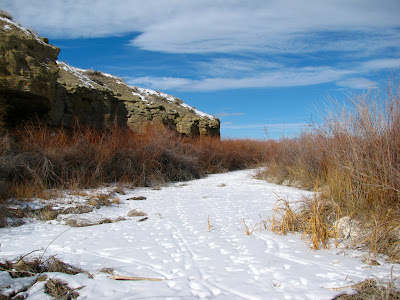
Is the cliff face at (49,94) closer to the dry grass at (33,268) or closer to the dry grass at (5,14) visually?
the dry grass at (5,14)

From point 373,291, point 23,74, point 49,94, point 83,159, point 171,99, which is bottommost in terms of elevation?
point 373,291

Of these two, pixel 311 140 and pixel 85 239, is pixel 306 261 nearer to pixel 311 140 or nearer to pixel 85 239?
pixel 85 239

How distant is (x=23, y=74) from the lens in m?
8.80

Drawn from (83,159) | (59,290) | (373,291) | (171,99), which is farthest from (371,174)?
(171,99)

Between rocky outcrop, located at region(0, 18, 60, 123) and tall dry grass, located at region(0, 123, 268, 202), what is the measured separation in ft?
2.35

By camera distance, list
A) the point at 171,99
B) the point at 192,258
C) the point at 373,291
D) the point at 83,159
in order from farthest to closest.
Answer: the point at 171,99 → the point at 83,159 → the point at 192,258 → the point at 373,291

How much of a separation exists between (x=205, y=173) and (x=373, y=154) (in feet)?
34.6

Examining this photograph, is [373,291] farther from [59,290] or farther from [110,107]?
[110,107]

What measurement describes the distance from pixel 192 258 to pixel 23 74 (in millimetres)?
8182

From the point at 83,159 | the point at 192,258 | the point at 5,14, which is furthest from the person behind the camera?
the point at 5,14

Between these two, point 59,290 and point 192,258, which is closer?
point 59,290

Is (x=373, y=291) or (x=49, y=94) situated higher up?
(x=49, y=94)

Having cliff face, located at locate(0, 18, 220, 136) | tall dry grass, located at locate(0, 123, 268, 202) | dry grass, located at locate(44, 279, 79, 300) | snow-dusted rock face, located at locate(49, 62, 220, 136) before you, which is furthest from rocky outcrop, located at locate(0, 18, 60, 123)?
dry grass, located at locate(44, 279, 79, 300)

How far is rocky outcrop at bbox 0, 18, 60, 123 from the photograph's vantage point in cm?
858
